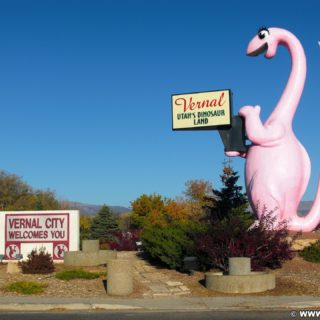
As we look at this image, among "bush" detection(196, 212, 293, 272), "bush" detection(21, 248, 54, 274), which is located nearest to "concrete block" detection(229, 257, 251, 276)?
"bush" detection(196, 212, 293, 272)

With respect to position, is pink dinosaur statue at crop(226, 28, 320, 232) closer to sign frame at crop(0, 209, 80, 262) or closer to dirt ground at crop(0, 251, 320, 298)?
dirt ground at crop(0, 251, 320, 298)

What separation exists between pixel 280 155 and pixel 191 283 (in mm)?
6689

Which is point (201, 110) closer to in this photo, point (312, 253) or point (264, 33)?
point (264, 33)

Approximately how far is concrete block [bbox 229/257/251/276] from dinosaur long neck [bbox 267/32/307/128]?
7.95 m

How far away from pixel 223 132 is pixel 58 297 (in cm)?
1146

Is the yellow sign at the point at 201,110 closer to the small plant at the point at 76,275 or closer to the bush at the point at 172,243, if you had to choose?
the bush at the point at 172,243

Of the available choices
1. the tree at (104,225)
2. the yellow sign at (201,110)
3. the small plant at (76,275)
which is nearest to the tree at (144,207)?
the tree at (104,225)

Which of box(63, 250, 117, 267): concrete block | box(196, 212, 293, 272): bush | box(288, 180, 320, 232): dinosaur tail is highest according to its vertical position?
box(288, 180, 320, 232): dinosaur tail

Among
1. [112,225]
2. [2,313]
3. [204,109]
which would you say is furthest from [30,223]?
[112,225]

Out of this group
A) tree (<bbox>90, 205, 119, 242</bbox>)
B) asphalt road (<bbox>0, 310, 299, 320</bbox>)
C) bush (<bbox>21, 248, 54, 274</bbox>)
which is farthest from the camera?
tree (<bbox>90, 205, 119, 242</bbox>)

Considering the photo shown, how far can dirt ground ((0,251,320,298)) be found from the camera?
44.4ft

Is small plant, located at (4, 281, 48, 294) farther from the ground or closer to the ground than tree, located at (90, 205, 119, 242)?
closer to the ground

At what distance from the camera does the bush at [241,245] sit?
594 inches

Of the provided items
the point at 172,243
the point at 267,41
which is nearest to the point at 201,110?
the point at 267,41
